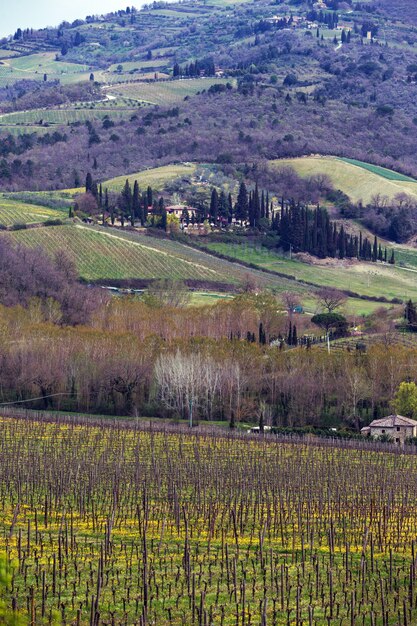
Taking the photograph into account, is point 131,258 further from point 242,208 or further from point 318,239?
point 242,208

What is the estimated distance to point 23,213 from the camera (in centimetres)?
15100

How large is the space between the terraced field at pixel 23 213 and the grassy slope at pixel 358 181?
44.1m

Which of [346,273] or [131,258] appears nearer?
[131,258]

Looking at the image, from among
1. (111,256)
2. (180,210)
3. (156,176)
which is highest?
(111,256)

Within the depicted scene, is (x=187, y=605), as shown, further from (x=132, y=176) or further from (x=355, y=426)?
(x=132, y=176)

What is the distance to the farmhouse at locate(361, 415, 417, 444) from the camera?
254 ft

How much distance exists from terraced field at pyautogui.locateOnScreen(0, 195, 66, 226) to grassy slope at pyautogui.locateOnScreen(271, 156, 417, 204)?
4415 centimetres

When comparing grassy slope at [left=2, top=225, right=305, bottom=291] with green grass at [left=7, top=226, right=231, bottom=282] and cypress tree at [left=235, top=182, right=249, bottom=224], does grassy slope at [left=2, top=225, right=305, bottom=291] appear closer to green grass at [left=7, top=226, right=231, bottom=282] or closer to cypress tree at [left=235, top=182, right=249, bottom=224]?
green grass at [left=7, top=226, right=231, bottom=282]

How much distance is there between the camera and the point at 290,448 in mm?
70938

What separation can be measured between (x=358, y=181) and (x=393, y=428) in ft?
383

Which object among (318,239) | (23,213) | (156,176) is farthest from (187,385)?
(156,176)

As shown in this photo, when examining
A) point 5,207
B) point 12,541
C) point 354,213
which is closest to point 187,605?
point 12,541

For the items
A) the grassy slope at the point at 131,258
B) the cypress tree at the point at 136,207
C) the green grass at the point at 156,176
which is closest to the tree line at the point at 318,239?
the grassy slope at the point at 131,258

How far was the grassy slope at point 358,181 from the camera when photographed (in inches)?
7377
